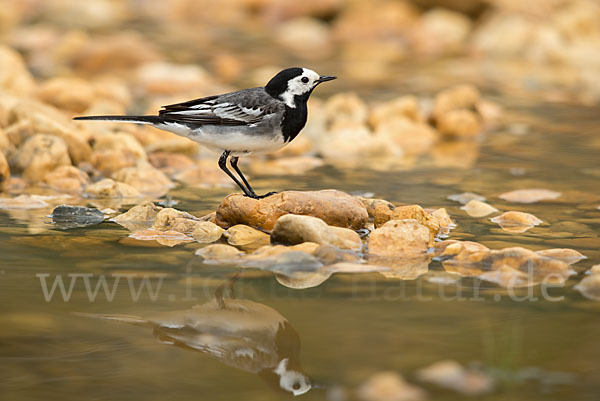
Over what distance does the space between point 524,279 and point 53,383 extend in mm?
2371

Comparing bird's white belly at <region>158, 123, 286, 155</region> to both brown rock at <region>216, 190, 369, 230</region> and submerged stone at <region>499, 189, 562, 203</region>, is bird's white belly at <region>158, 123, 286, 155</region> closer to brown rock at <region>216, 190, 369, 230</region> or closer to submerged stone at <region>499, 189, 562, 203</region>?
brown rock at <region>216, 190, 369, 230</region>

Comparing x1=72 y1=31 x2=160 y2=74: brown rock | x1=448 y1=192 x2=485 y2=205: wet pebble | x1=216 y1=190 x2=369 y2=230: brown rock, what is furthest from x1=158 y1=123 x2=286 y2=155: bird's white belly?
x1=72 y1=31 x2=160 y2=74: brown rock

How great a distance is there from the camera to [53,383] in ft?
9.71

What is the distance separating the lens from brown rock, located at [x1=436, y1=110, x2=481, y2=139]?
894 centimetres

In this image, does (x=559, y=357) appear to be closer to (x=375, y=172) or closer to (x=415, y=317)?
(x=415, y=317)

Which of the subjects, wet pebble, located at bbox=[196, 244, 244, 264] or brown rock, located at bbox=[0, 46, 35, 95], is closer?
wet pebble, located at bbox=[196, 244, 244, 264]

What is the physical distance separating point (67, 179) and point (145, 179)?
600mm

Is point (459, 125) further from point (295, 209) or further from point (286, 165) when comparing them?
point (295, 209)

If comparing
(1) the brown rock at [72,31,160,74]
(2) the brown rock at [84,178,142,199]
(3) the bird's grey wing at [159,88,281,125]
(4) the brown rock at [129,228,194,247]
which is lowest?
(4) the brown rock at [129,228,194,247]

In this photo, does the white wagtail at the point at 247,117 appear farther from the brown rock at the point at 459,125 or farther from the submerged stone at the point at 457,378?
the brown rock at the point at 459,125

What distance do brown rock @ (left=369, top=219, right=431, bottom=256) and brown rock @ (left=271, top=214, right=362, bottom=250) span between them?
0.35ft

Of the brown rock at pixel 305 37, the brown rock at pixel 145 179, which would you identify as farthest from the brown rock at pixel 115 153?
the brown rock at pixel 305 37

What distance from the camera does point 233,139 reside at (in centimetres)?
529

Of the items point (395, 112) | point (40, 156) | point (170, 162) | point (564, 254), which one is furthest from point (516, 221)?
point (395, 112)
